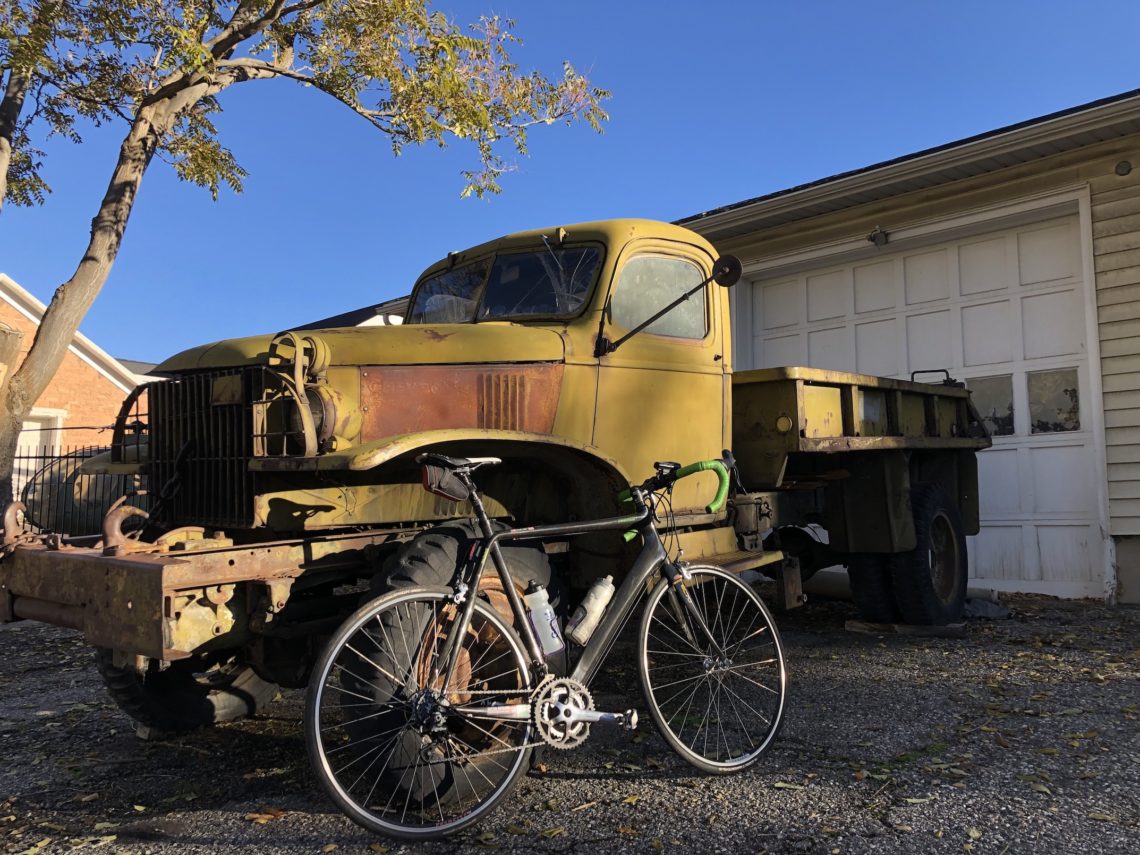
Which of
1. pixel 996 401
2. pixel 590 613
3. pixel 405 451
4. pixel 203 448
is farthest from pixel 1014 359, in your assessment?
pixel 203 448

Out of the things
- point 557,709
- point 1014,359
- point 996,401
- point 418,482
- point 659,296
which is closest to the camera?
point 557,709

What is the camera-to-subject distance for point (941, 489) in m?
6.54

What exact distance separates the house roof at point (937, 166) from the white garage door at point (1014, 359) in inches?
30.5

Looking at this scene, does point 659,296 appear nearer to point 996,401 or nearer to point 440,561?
point 440,561

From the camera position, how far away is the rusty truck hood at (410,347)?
3.35 metres

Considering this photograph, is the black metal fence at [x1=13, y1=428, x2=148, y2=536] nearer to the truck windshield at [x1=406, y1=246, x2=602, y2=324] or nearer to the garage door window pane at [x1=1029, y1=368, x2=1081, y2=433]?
the truck windshield at [x1=406, y1=246, x2=602, y2=324]

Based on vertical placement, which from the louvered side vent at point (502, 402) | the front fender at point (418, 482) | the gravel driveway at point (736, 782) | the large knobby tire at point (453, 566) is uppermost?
the louvered side vent at point (502, 402)

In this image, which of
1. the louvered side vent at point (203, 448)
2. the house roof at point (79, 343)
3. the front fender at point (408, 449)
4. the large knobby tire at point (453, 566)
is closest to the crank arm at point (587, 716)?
the large knobby tire at point (453, 566)

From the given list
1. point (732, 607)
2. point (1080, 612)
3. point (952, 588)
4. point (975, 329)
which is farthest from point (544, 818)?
point (975, 329)

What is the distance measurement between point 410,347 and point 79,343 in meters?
19.7

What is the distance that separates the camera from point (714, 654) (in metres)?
3.44

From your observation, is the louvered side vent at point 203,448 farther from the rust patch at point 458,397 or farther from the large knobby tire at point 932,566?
the large knobby tire at point 932,566

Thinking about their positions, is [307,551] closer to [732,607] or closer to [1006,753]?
[732,607]

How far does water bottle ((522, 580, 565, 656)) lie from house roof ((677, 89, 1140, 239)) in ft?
21.8
